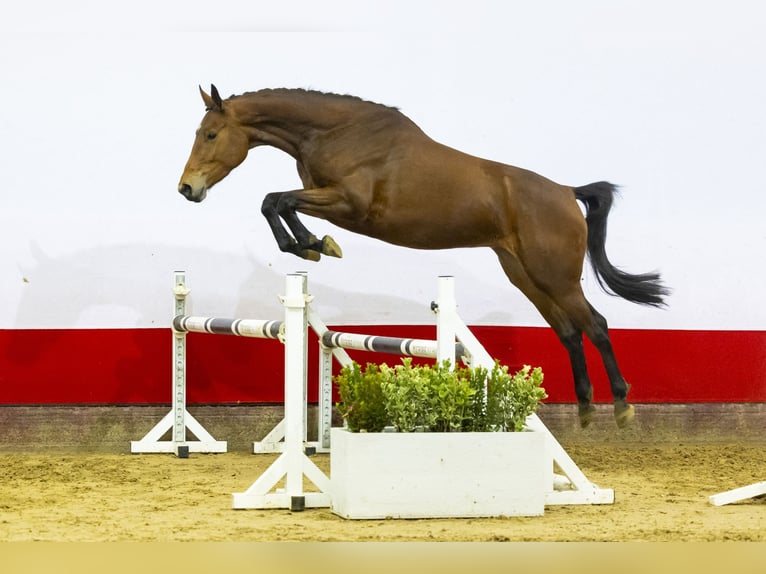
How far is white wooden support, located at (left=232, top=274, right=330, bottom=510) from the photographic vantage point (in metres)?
3.91

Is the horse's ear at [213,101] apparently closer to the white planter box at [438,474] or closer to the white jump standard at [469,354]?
the white jump standard at [469,354]

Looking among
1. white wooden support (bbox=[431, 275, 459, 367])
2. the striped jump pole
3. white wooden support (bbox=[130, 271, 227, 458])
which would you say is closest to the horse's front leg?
the striped jump pole

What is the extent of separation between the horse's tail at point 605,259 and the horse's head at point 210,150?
174cm

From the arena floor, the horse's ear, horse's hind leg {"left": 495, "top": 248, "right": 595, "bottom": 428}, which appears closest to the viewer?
the arena floor

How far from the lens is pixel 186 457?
18.0 feet

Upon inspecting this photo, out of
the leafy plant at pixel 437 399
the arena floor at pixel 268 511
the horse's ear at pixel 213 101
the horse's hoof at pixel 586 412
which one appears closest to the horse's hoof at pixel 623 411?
the horse's hoof at pixel 586 412

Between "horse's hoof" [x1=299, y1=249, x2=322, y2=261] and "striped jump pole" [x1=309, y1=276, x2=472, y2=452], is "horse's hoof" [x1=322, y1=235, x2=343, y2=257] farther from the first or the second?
"striped jump pole" [x1=309, y1=276, x2=472, y2=452]

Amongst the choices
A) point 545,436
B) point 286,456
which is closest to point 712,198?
point 545,436

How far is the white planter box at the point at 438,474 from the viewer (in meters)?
3.62

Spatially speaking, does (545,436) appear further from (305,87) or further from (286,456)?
(305,87)

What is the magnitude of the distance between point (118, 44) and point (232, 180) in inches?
36.1

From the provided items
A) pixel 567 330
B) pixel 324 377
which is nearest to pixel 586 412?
pixel 567 330

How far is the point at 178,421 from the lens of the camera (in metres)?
5.60

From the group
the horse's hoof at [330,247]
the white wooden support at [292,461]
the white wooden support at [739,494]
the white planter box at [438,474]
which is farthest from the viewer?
the horse's hoof at [330,247]
